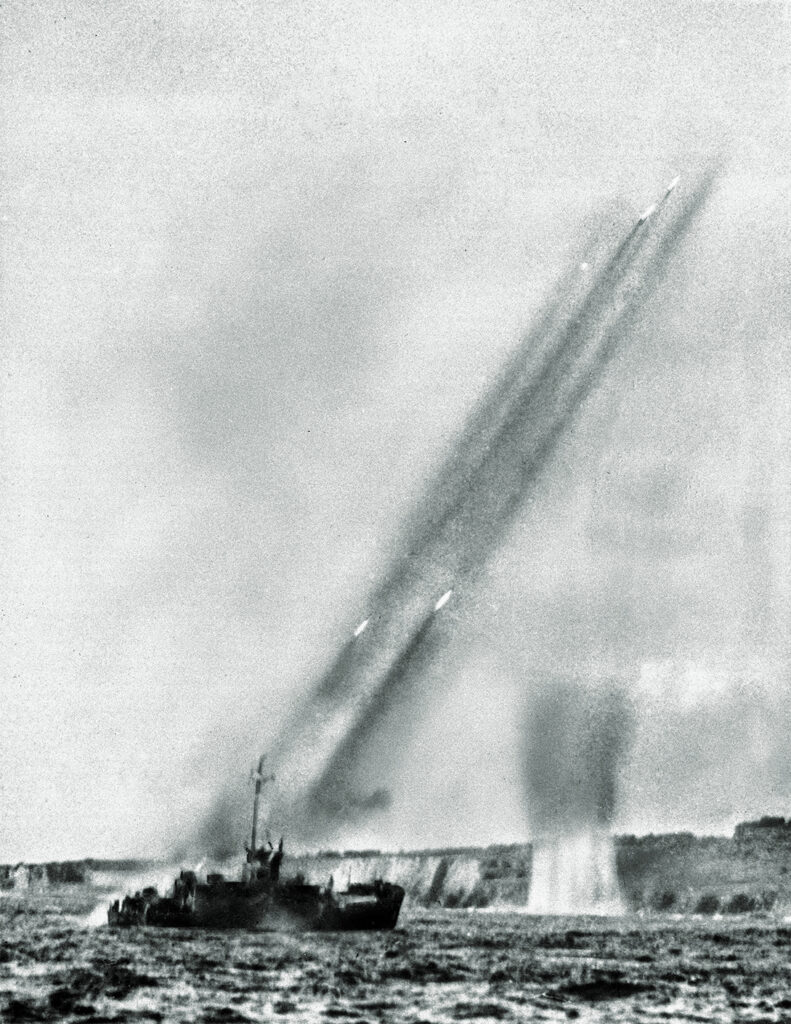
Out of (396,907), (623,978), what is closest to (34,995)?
(623,978)

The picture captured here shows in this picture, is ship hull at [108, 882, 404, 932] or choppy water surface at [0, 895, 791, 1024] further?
ship hull at [108, 882, 404, 932]

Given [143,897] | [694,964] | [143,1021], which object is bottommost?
[143,1021]

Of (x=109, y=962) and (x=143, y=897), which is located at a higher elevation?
(x=143, y=897)

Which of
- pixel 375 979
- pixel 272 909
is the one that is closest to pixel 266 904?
pixel 272 909

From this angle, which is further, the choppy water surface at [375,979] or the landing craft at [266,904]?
the landing craft at [266,904]

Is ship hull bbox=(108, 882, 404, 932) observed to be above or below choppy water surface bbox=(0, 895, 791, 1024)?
above

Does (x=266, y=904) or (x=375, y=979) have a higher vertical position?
(x=266, y=904)

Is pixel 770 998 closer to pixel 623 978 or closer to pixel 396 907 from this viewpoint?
pixel 623 978

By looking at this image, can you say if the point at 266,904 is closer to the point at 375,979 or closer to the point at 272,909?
the point at 272,909
